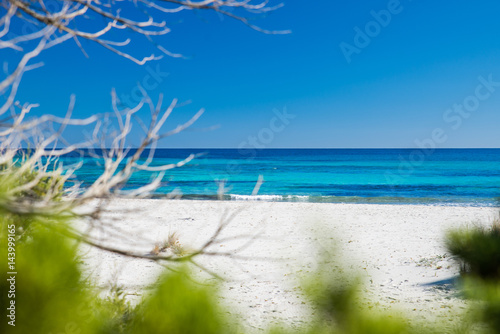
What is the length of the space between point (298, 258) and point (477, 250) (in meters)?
3.41

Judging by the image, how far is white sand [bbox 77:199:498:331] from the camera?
177 centimetres

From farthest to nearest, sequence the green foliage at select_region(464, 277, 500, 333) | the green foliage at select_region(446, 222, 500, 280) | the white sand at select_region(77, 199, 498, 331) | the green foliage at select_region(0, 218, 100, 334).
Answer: the green foliage at select_region(446, 222, 500, 280) < the white sand at select_region(77, 199, 498, 331) < the green foliage at select_region(464, 277, 500, 333) < the green foliage at select_region(0, 218, 100, 334)

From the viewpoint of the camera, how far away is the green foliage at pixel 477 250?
5246 millimetres

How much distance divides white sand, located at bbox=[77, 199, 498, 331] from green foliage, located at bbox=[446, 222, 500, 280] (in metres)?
0.58

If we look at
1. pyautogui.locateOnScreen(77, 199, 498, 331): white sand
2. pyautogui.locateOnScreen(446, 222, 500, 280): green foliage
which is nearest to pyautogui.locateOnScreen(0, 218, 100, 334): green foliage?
pyautogui.locateOnScreen(77, 199, 498, 331): white sand

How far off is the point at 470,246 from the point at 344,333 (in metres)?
5.41

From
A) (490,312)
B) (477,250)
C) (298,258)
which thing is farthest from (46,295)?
(298,258)

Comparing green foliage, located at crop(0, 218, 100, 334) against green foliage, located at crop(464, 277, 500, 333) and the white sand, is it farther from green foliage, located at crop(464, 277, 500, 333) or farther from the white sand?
green foliage, located at crop(464, 277, 500, 333)

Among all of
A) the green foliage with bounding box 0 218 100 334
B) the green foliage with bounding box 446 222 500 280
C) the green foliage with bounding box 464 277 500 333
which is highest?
the green foliage with bounding box 446 222 500 280

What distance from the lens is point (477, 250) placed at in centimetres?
555

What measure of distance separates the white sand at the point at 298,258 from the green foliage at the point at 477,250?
0.58 meters

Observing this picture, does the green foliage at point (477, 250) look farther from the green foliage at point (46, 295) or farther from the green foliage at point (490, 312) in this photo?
Answer: the green foliage at point (46, 295)

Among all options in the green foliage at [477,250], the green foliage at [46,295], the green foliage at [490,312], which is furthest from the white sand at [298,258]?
the green foliage at [477,250]

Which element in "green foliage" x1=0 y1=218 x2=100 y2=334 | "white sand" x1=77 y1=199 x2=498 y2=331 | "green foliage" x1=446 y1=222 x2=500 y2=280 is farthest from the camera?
"green foliage" x1=446 y1=222 x2=500 y2=280
